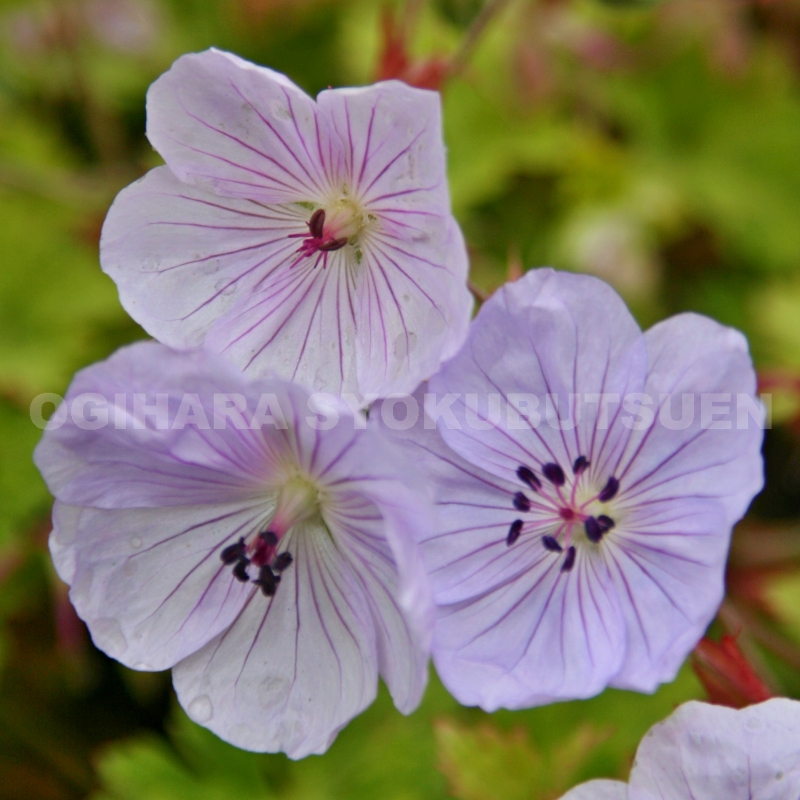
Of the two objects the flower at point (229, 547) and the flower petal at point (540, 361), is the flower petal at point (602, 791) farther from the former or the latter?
the flower petal at point (540, 361)

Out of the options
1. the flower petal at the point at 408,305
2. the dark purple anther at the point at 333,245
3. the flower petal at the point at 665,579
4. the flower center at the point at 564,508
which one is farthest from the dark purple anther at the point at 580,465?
the dark purple anther at the point at 333,245

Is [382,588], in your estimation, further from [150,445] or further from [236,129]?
[236,129]

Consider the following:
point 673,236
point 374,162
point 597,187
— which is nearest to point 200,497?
point 374,162

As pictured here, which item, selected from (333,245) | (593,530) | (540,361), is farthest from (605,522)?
(333,245)

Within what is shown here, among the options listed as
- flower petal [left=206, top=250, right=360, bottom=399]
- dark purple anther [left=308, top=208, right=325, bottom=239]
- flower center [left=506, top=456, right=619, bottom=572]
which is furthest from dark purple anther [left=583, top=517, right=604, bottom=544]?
dark purple anther [left=308, top=208, right=325, bottom=239]

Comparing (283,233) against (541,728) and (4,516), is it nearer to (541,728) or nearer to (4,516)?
(4,516)

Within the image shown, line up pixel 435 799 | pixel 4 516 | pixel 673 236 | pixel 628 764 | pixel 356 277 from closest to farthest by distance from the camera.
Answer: pixel 356 277
pixel 628 764
pixel 435 799
pixel 4 516
pixel 673 236
